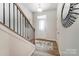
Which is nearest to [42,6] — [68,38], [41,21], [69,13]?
[41,21]

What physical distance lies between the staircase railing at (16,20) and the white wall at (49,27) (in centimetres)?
8

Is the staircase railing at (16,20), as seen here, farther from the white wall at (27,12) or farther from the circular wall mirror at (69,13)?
the circular wall mirror at (69,13)

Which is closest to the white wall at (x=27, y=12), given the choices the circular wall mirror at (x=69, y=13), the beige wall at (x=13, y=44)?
the beige wall at (x=13, y=44)

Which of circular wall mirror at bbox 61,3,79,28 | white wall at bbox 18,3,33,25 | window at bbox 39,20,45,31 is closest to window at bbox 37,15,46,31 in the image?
window at bbox 39,20,45,31

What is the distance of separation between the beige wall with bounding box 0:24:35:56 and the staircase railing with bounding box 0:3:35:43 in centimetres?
6

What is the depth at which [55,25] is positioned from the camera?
5.57 feet

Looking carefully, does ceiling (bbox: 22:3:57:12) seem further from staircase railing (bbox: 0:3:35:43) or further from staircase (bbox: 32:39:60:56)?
staircase (bbox: 32:39:60:56)

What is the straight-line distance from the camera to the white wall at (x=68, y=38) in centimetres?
165

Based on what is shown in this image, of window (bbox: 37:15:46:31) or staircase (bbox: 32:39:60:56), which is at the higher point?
window (bbox: 37:15:46:31)

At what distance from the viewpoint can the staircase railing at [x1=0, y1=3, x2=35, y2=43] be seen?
5.33 ft

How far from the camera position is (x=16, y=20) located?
1.69m

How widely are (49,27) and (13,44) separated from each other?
0.52m

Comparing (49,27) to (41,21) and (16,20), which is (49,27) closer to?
(41,21)

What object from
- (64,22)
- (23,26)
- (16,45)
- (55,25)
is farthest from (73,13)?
(16,45)
